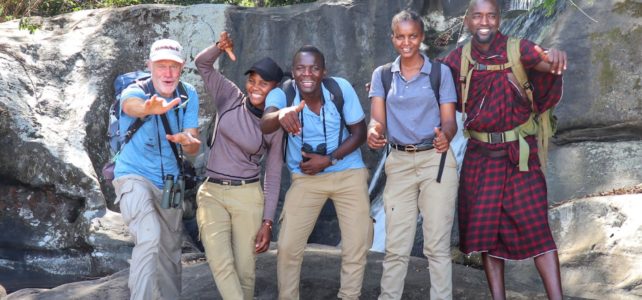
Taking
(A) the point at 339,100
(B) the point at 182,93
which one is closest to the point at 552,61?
(A) the point at 339,100

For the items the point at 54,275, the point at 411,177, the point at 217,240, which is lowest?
the point at 54,275

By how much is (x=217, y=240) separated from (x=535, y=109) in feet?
7.12

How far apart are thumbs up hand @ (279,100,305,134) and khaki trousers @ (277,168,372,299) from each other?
56 centimetres

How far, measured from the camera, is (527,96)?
5.51 metres

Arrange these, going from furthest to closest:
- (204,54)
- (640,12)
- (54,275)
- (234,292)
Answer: (54,275) → (640,12) → (204,54) → (234,292)

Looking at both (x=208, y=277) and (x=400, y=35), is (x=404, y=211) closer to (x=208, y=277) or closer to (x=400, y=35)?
(x=400, y=35)

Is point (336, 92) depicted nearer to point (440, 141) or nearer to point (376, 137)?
point (376, 137)

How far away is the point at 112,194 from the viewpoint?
10539 millimetres

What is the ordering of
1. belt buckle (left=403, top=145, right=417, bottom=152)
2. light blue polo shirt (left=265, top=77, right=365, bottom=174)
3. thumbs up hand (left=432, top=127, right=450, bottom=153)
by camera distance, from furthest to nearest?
light blue polo shirt (left=265, top=77, right=365, bottom=174) < belt buckle (left=403, top=145, right=417, bottom=152) < thumbs up hand (left=432, top=127, right=450, bottom=153)

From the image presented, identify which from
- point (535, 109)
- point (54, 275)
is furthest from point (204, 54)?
point (54, 275)

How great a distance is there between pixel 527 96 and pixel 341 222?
56.5 inches

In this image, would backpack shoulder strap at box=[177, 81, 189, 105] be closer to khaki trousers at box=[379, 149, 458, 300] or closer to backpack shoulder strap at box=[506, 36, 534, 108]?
khaki trousers at box=[379, 149, 458, 300]

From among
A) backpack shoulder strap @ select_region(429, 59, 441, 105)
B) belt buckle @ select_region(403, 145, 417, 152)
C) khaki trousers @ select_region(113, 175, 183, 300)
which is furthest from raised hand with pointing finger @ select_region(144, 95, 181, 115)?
backpack shoulder strap @ select_region(429, 59, 441, 105)

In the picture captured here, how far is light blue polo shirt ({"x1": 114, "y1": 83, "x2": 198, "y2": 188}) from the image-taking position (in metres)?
5.50
